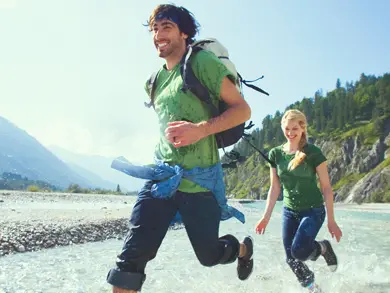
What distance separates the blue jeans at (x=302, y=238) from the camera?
5.74 metres

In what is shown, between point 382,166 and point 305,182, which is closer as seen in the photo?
point 305,182

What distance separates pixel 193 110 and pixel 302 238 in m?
3.01

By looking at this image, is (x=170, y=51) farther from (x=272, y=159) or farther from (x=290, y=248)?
(x=290, y=248)

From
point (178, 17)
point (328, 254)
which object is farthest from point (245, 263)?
point (178, 17)

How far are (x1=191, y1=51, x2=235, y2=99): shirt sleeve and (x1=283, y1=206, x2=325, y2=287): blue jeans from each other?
2971mm

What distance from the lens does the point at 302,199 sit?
5.98m

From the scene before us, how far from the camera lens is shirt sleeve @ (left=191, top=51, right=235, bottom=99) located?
361cm

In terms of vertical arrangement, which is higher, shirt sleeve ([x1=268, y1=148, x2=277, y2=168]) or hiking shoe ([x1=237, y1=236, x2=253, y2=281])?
shirt sleeve ([x1=268, y1=148, x2=277, y2=168])

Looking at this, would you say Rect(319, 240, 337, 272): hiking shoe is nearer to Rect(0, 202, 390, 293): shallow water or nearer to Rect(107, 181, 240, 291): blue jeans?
Rect(0, 202, 390, 293): shallow water

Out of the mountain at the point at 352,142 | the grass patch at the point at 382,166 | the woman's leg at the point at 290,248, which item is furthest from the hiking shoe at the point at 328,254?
the grass patch at the point at 382,166

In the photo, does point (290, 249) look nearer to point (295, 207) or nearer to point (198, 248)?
point (295, 207)

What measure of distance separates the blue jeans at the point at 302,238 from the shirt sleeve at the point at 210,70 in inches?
117

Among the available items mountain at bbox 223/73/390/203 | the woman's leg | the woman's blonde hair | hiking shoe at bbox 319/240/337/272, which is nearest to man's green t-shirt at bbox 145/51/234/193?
the woman's blonde hair

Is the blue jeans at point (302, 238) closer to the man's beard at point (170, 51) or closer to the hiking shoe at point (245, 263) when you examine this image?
the hiking shoe at point (245, 263)
